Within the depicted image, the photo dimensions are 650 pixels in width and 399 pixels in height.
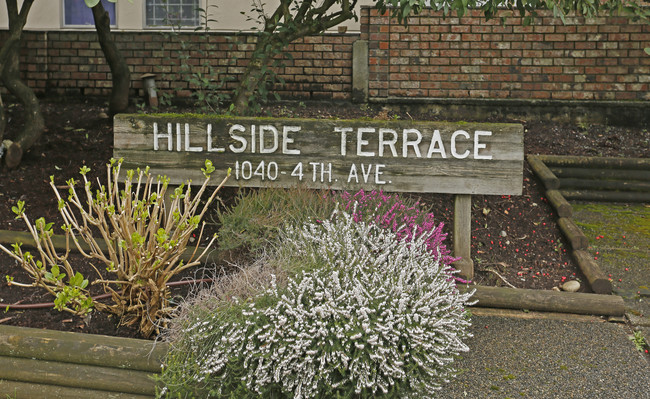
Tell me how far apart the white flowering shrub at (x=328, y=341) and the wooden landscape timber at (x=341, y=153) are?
1525 mm

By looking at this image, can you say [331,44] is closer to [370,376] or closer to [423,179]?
[423,179]

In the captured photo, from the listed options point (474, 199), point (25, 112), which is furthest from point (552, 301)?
point (25, 112)

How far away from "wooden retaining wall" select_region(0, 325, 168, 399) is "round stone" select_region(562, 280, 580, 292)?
310cm

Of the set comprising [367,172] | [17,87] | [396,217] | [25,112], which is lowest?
[396,217]

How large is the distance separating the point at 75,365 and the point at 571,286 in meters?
3.51

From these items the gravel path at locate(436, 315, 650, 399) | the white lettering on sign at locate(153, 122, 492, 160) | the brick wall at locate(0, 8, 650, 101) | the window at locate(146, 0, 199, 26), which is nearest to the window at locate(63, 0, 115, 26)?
the window at locate(146, 0, 199, 26)

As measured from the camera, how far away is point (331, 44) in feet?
30.6

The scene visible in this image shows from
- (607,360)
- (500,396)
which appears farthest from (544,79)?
(500,396)

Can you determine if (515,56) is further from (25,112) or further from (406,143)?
(25,112)

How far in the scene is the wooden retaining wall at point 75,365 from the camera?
Answer: 3.62 meters

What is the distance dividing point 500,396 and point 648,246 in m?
3.13

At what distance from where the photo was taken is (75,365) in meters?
3.70

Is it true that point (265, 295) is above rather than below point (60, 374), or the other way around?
above

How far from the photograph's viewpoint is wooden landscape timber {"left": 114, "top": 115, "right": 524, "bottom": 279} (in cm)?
509
